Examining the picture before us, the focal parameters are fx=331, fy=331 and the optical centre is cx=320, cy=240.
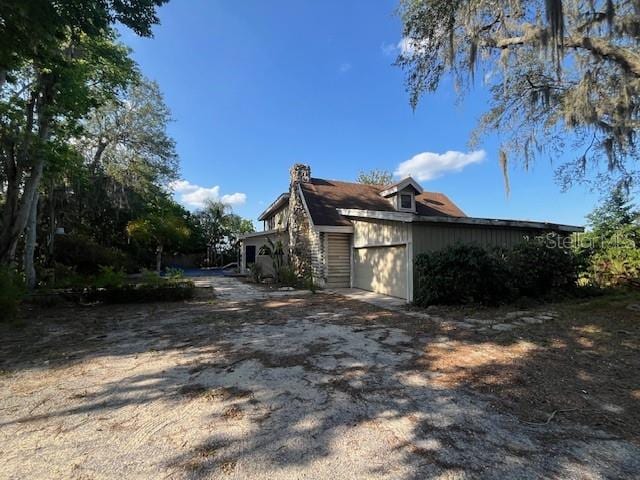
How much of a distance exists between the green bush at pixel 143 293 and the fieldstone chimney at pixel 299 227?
16.1 ft

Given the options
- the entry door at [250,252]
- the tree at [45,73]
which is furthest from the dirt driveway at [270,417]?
the entry door at [250,252]

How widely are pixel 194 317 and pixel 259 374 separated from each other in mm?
4002

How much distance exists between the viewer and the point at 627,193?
10266 mm

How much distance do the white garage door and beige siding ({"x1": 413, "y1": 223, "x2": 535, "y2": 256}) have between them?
2.06 ft

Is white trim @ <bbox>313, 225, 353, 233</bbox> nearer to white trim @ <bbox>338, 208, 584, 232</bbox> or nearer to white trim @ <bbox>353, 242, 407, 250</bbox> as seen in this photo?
white trim @ <bbox>353, 242, 407, 250</bbox>

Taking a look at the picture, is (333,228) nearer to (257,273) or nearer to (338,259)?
(338,259)

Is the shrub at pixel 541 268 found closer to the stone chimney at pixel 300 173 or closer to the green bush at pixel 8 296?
the stone chimney at pixel 300 173

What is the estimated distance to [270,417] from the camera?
8.97 feet

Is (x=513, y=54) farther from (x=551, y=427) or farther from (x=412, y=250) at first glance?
(x=551, y=427)

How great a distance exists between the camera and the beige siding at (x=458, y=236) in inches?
348

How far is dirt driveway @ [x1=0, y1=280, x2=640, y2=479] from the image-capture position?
2.11 m

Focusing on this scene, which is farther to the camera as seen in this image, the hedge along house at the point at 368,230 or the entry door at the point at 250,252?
the entry door at the point at 250,252

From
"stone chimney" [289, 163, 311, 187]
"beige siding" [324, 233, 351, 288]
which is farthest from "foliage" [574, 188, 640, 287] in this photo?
"stone chimney" [289, 163, 311, 187]

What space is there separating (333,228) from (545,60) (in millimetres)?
7573
